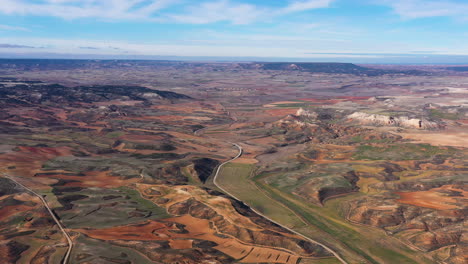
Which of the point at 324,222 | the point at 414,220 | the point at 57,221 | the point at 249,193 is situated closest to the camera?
the point at 57,221

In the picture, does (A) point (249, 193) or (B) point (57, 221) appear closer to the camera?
(B) point (57, 221)

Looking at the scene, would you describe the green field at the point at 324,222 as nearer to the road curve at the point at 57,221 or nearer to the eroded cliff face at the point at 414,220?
the eroded cliff face at the point at 414,220

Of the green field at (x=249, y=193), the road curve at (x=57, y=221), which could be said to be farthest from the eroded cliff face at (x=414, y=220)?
the road curve at (x=57, y=221)

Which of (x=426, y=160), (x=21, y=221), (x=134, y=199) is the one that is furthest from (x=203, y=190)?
(x=426, y=160)

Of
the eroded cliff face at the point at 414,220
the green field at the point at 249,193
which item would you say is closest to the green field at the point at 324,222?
the green field at the point at 249,193

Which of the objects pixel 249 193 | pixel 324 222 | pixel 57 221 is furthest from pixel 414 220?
pixel 57 221

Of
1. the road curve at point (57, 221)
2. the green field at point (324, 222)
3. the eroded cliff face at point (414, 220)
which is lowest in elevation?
the green field at point (324, 222)

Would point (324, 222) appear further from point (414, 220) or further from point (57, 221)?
point (57, 221)

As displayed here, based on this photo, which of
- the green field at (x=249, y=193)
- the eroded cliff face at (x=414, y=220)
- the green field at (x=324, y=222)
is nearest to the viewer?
the green field at (x=324, y=222)

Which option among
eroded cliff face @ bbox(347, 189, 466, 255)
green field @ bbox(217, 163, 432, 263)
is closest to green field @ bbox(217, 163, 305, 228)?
green field @ bbox(217, 163, 432, 263)

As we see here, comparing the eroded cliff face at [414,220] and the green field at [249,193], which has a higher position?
the eroded cliff face at [414,220]

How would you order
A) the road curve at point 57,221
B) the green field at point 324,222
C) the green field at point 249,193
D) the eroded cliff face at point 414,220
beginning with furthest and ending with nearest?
the green field at point 249,193
the eroded cliff face at point 414,220
the green field at point 324,222
the road curve at point 57,221

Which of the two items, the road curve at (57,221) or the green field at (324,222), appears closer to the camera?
the road curve at (57,221)
